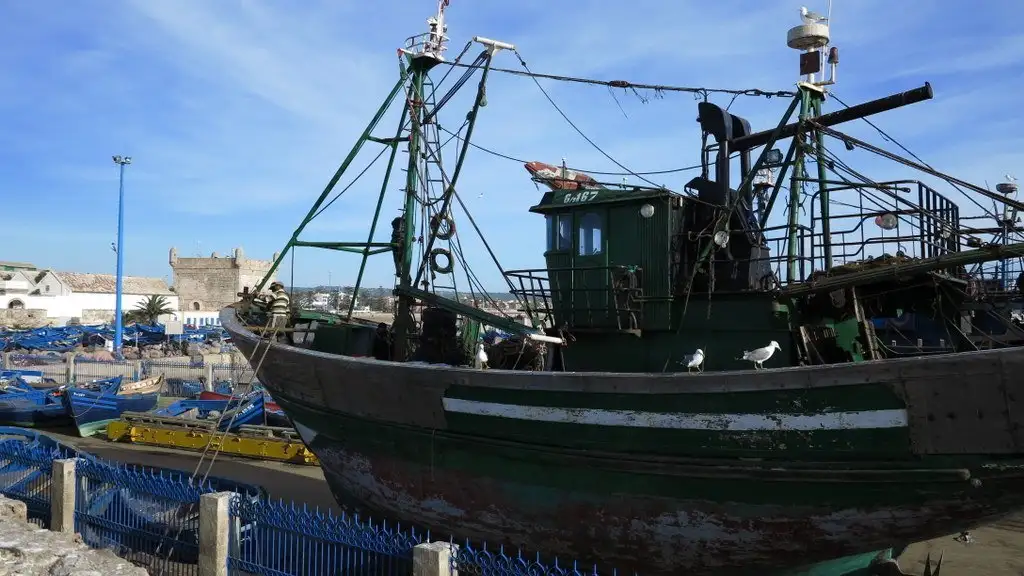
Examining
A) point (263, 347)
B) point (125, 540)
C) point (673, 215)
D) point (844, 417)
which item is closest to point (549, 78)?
point (673, 215)

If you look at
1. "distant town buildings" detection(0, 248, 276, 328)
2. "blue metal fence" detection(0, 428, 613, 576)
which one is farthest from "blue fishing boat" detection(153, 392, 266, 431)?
"distant town buildings" detection(0, 248, 276, 328)

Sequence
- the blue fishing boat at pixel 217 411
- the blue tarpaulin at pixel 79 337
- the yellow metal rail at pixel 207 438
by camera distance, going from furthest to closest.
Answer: the blue tarpaulin at pixel 79 337
the blue fishing boat at pixel 217 411
the yellow metal rail at pixel 207 438

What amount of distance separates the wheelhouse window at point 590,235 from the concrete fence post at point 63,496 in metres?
7.34

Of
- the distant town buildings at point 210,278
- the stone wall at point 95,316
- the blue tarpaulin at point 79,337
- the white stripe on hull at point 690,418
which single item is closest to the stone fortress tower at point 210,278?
the distant town buildings at point 210,278

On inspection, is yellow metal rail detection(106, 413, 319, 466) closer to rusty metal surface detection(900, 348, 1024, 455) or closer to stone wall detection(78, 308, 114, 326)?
rusty metal surface detection(900, 348, 1024, 455)

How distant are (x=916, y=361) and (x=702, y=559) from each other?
2.86 metres

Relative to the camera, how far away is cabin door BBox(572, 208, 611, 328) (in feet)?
28.7

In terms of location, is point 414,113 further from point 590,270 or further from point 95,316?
point 95,316

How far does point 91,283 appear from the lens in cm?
7294

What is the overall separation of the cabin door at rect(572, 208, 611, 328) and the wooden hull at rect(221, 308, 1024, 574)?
147 centimetres

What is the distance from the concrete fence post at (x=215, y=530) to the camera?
26.3 ft

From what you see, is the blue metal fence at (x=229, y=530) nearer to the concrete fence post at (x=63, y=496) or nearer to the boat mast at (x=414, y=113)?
the concrete fence post at (x=63, y=496)

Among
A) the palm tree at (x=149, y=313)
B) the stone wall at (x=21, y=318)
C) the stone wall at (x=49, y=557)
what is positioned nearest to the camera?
the stone wall at (x=49, y=557)

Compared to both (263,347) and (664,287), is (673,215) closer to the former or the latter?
(664,287)
